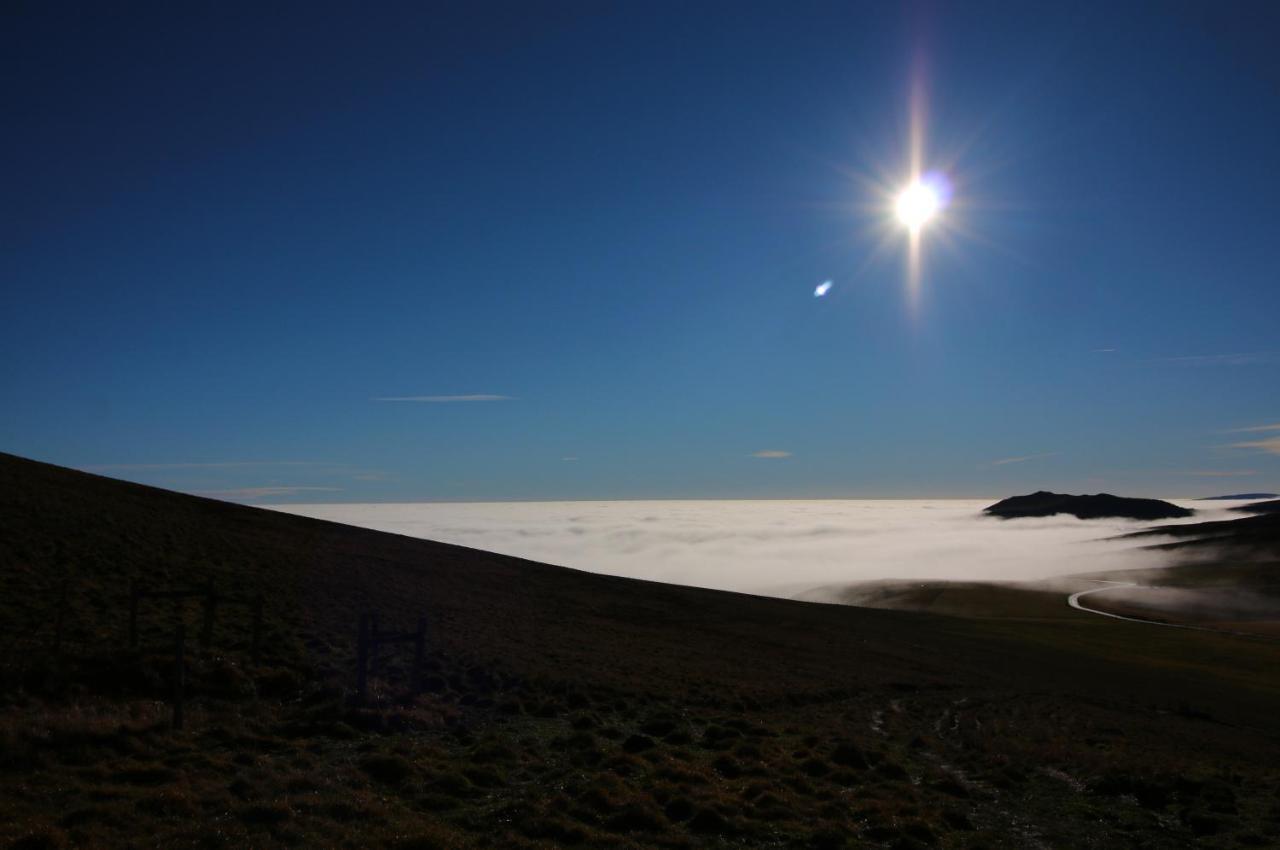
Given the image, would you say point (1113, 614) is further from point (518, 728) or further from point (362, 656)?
point (362, 656)

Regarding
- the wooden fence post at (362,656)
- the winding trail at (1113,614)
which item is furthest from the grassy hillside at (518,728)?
the winding trail at (1113,614)

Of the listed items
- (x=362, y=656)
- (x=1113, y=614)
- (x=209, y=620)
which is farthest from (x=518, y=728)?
(x=1113, y=614)

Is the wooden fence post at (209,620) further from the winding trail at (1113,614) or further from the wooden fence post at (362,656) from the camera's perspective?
the winding trail at (1113,614)

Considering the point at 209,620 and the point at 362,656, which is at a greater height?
the point at 209,620

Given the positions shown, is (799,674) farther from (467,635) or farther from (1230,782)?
(1230,782)

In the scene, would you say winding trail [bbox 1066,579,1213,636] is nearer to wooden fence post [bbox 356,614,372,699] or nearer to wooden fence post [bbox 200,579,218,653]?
wooden fence post [bbox 356,614,372,699]

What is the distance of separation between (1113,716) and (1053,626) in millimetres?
47937

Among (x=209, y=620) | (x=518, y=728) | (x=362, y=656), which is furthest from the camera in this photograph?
(x=209, y=620)

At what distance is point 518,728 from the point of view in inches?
837

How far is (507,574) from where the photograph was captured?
212 ft

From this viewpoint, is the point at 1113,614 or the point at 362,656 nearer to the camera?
the point at 362,656

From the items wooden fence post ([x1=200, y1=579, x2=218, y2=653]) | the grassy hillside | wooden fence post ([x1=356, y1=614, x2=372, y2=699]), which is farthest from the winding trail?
wooden fence post ([x1=200, y1=579, x2=218, y2=653])

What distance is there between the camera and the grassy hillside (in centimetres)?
1306

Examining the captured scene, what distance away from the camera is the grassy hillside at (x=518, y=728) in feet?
42.9
